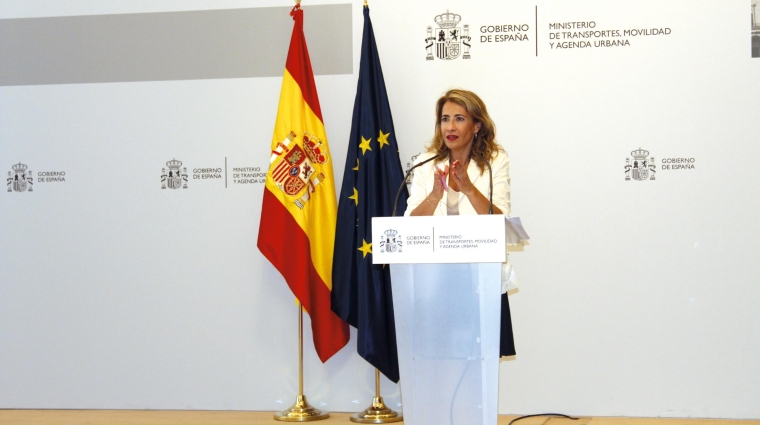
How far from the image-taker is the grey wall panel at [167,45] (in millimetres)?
4707

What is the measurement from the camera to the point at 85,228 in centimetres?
486

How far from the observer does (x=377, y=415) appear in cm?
433

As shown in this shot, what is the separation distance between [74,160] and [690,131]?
12.6 ft

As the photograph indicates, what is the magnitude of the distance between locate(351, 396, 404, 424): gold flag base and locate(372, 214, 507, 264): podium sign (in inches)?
78.1

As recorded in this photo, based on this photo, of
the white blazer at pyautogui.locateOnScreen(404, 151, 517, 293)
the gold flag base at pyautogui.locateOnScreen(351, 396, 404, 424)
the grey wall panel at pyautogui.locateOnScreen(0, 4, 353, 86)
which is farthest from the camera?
the grey wall panel at pyautogui.locateOnScreen(0, 4, 353, 86)

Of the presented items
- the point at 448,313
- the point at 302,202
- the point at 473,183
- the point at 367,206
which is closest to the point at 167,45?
the point at 302,202

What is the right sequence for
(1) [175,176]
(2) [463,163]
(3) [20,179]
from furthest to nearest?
(3) [20,179], (1) [175,176], (2) [463,163]

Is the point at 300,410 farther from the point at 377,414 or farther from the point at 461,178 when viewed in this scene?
the point at 461,178

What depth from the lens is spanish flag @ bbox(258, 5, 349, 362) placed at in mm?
4434

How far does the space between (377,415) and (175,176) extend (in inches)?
77.6

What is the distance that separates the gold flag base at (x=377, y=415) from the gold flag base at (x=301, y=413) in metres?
0.22

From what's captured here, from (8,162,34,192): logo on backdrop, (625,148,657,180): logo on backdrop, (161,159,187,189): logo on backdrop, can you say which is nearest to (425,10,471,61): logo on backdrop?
(625,148,657,180): logo on backdrop

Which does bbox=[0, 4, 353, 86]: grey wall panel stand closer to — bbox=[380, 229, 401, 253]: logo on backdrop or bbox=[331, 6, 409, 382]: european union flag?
bbox=[331, 6, 409, 382]: european union flag

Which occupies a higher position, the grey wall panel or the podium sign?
the grey wall panel
